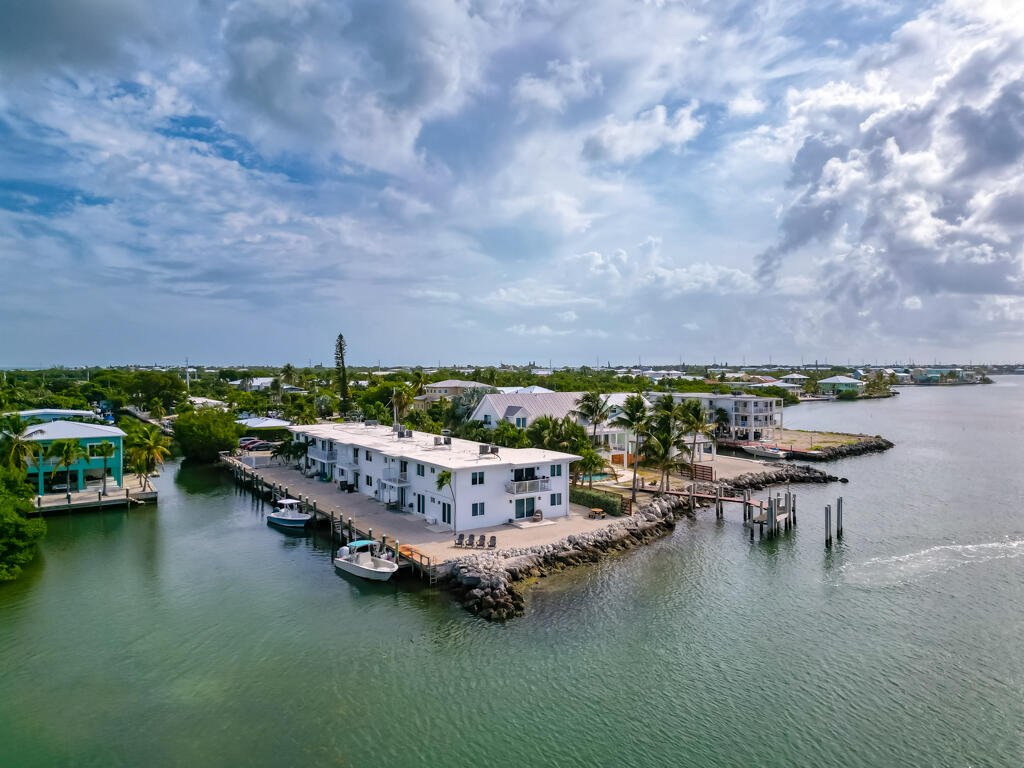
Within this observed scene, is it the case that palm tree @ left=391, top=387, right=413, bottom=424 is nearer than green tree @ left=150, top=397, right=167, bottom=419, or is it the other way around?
palm tree @ left=391, top=387, right=413, bottom=424

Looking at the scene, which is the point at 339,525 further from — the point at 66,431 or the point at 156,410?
the point at 156,410

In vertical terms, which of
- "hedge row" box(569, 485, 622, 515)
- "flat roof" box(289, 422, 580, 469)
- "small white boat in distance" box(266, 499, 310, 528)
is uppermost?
"flat roof" box(289, 422, 580, 469)

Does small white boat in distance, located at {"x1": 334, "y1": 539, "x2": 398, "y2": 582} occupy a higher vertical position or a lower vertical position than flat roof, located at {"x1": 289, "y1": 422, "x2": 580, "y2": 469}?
lower

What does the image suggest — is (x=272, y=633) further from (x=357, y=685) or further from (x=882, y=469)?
(x=882, y=469)

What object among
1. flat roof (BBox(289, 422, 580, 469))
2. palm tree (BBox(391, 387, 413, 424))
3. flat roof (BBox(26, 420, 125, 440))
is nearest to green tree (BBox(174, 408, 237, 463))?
flat roof (BBox(26, 420, 125, 440))

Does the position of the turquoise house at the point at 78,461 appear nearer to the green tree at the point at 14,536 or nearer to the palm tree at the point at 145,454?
the palm tree at the point at 145,454

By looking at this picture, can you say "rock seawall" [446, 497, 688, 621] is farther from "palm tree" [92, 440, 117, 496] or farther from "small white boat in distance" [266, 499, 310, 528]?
"palm tree" [92, 440, 117, 496]

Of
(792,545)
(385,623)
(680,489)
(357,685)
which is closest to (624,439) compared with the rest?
(680,489)
